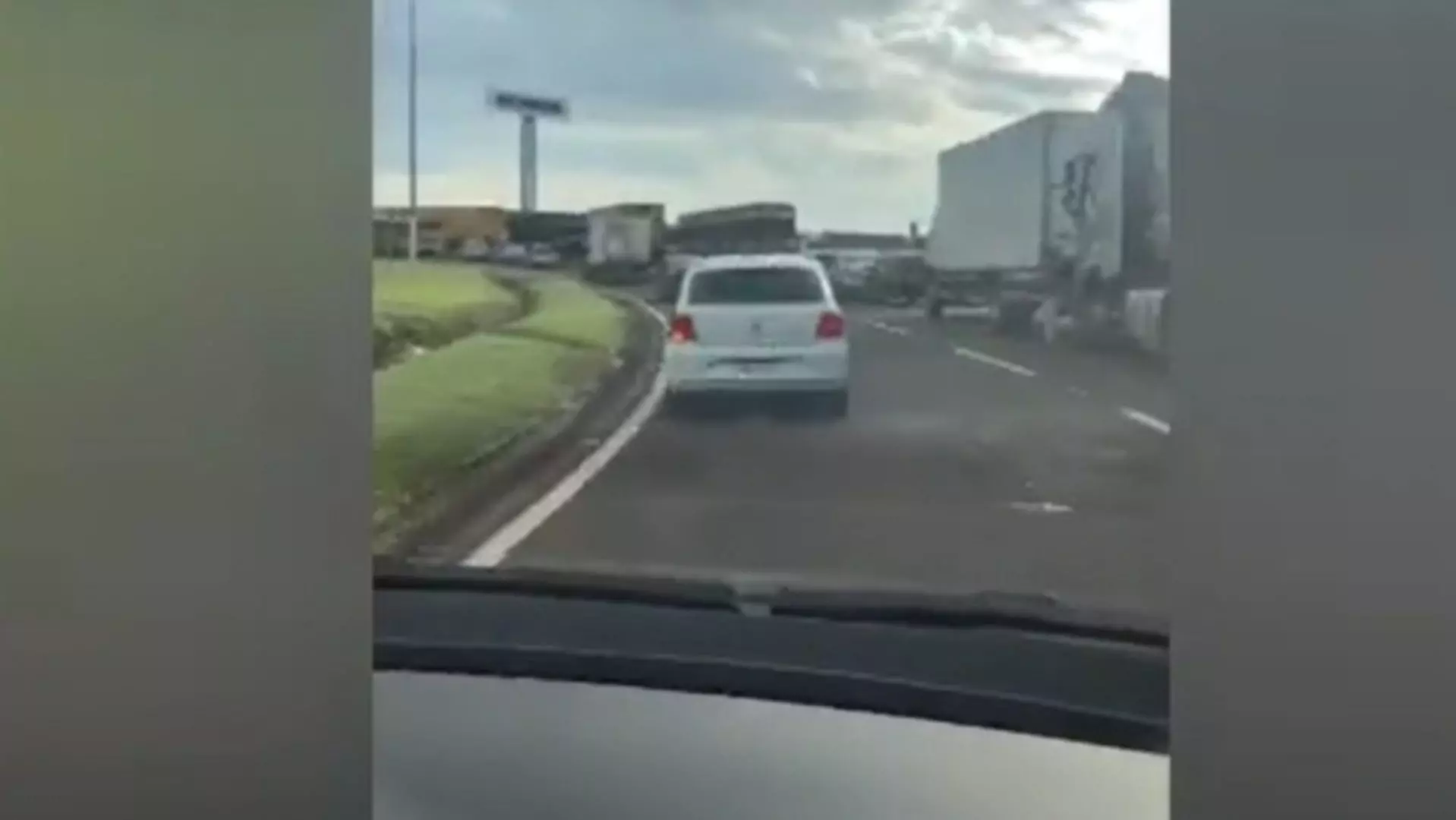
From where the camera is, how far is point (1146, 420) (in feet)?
6.83

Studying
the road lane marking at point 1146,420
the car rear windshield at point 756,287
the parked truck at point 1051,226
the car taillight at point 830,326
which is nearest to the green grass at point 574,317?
the car rear windshield at point 756,287

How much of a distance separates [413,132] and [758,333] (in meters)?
0.48

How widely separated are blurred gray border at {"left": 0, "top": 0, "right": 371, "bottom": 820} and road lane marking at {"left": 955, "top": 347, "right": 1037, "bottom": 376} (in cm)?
85

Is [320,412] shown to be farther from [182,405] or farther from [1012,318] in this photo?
[1012,318]

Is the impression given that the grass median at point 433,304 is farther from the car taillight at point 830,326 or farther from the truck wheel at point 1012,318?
the truck wheel at point 1012,318

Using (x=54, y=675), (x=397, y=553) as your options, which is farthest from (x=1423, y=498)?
(x=397, y=553)

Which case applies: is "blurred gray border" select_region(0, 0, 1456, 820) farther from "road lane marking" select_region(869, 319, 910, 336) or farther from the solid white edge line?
the solid white edge line

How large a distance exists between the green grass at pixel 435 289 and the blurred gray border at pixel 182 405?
11.3 inches

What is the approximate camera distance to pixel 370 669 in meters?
1.78

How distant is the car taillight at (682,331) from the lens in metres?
2.51

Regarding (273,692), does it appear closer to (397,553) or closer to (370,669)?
(370,669)

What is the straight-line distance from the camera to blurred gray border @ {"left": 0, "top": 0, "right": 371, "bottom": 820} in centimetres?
167

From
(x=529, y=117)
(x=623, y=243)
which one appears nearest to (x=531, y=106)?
(x=529, y=117)

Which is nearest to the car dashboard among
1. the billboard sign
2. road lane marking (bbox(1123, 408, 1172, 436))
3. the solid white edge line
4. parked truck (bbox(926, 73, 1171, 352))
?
the solid white edge line
